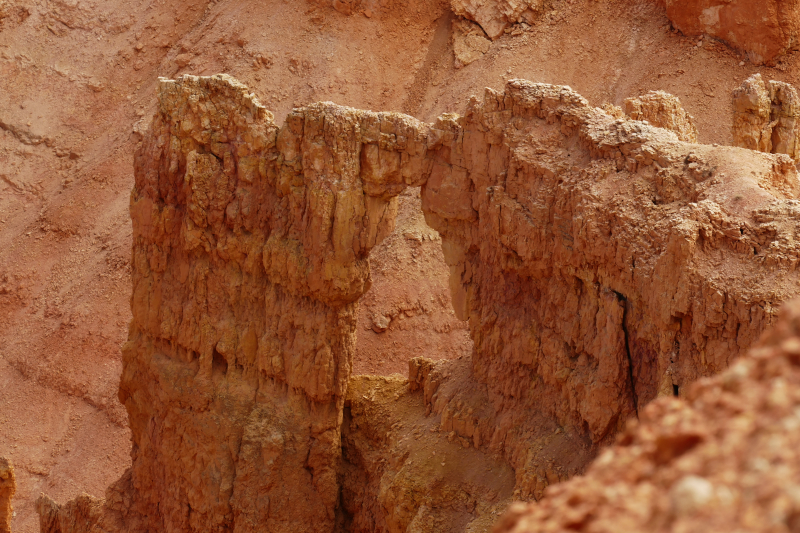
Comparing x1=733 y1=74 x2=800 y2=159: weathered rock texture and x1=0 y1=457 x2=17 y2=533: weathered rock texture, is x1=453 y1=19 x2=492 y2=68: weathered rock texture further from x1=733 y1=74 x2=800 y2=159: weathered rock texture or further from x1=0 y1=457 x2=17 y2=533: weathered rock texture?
x1=0 y1=457 x2=17 y2=533: weathered rock texture

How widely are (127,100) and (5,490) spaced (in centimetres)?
1942

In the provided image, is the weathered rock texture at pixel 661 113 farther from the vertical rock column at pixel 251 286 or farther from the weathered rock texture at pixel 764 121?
the vertical rock column at pixel 251 286

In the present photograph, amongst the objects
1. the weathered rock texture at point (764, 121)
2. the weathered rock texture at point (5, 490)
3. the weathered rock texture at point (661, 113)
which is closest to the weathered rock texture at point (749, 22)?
the weathered rock texture at point (764, 121)

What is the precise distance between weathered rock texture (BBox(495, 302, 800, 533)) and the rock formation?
17.7ft

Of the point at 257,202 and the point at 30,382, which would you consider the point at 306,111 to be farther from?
the point at 30,382

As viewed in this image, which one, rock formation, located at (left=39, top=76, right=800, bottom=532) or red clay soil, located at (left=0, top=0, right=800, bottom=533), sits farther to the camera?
red clay soil, located at (left=0, top=0, right=800, bottom=533)

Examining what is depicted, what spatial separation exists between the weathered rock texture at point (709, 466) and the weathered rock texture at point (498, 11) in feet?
90.2

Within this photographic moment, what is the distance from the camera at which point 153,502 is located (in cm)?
1580

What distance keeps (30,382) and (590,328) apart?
19680 millimetres

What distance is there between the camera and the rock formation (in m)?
9.90

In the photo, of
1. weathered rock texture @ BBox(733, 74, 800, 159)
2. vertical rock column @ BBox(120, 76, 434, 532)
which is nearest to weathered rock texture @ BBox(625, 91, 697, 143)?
weathered rock texture @ BBox(733, 74, 800, 159)

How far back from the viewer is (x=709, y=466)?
3.27m

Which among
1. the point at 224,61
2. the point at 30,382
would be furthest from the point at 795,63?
the point at 30,382

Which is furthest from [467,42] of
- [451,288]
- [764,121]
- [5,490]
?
[5,490]
